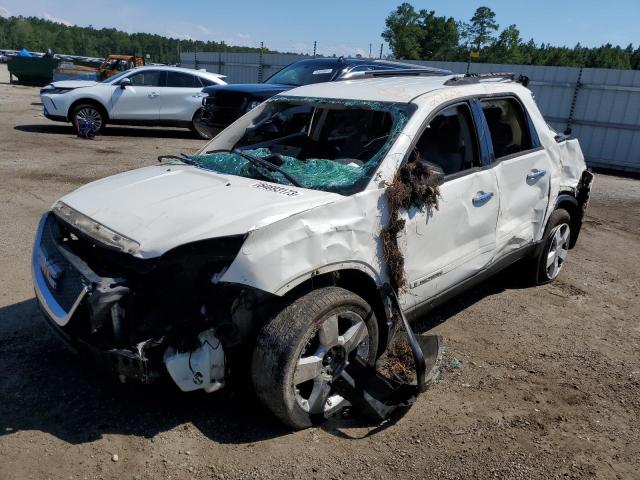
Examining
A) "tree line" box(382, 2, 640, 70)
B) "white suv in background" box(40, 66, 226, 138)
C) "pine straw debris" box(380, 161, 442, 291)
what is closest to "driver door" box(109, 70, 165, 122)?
"white suv in background" box(40, 66, 226, 138)

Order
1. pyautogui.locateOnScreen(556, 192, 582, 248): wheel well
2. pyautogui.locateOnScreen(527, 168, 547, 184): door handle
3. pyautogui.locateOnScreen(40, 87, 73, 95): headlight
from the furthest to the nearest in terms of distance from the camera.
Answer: pyautogui.locateOnScreen(40, 87, 73, 95): headlight → pyautogui.locateOnScreen(556, 192, 582, 248): wheel well → pyautogui.locateOnScreen(527, 168, 547, 184): door handle

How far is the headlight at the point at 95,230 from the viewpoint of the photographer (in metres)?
2.78

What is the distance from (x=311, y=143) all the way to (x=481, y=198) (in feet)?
5.23

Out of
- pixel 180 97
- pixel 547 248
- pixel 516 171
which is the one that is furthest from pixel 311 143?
pixel 180 97

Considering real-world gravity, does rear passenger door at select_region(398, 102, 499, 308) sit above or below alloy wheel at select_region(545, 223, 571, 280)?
above

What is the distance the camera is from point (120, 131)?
14758 mm

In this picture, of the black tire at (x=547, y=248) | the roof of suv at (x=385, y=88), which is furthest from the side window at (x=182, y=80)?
the black tire at (x=547, y=248)

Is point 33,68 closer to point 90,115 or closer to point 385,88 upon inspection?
point 90,115

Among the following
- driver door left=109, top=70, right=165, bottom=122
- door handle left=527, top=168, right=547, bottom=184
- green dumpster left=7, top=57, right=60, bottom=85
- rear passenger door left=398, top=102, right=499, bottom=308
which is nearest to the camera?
rear passenger door left=398, top=102, right=499, bottom=308

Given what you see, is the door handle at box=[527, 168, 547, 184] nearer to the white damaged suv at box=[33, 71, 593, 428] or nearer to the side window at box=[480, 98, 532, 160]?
the white damaged suv at box=[33, 71, 593, 428]

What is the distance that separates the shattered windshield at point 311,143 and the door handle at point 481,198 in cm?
79

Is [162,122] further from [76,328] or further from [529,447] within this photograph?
[529,447]

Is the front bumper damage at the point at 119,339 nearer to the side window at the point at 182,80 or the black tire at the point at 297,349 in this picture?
the black tire at the point at 297,349

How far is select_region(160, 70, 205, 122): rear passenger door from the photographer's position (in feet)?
44.6
